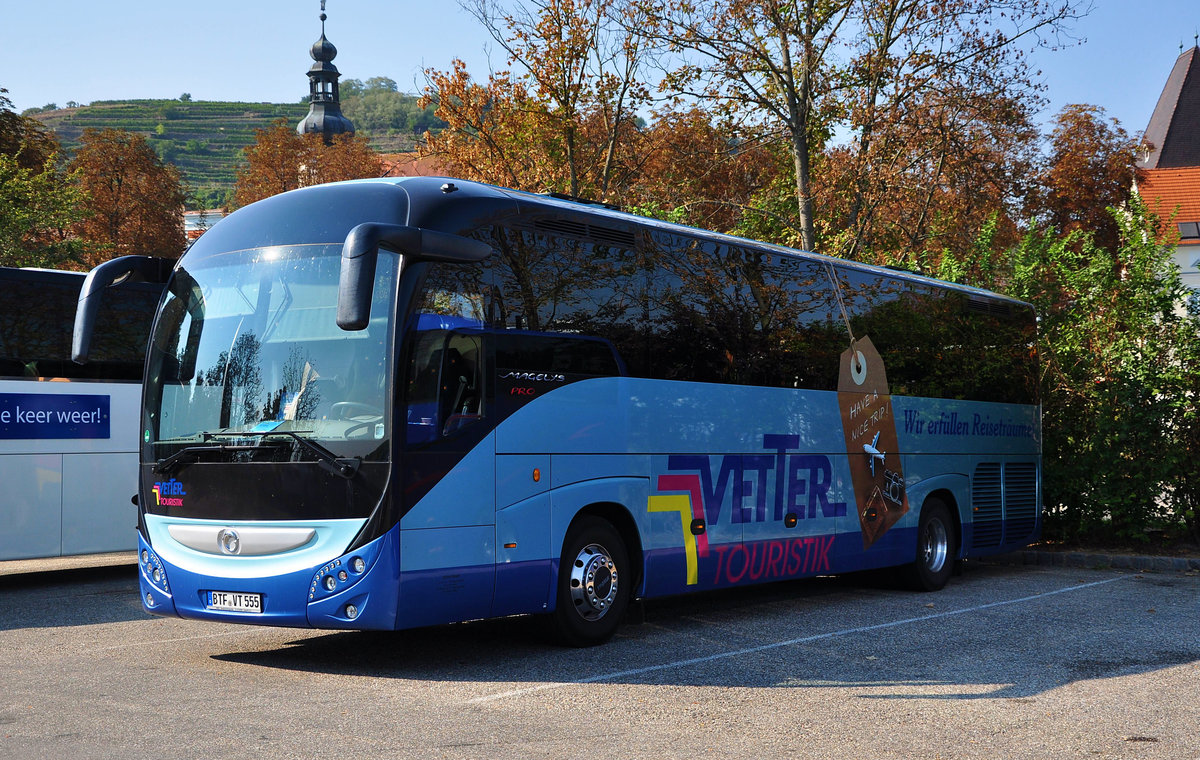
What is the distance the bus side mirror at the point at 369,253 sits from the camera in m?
6.98

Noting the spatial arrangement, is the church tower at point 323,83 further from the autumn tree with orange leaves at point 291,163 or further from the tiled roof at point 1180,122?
the tiled roof at point 1180,122

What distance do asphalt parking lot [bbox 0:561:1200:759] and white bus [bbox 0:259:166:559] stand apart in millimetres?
1561

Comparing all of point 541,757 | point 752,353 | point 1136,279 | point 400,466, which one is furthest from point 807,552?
point 1136,279

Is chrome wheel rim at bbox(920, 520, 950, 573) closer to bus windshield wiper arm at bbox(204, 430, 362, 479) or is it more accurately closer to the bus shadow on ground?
the bus shadow on ground

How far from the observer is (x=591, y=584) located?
9.12m

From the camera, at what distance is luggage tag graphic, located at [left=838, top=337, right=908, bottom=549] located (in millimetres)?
12422

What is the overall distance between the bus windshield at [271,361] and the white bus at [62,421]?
508 cm

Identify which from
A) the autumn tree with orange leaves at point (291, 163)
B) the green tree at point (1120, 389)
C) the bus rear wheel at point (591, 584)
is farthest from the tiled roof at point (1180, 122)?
the bus rear wheel at point (591, 584)

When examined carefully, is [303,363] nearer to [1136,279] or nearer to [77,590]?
[77,590]

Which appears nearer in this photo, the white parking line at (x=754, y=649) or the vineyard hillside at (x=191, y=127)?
the white parking line at (x=754, y=649)

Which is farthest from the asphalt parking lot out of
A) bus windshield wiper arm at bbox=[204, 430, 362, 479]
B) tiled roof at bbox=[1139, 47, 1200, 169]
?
tiled roof at bbox=[1139, 47, 1200, 169]

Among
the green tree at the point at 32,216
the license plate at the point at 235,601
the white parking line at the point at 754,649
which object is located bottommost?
the white parking line at the point at 754,649

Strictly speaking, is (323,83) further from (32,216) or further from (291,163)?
(32,216)

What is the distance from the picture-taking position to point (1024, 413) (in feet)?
51.9
